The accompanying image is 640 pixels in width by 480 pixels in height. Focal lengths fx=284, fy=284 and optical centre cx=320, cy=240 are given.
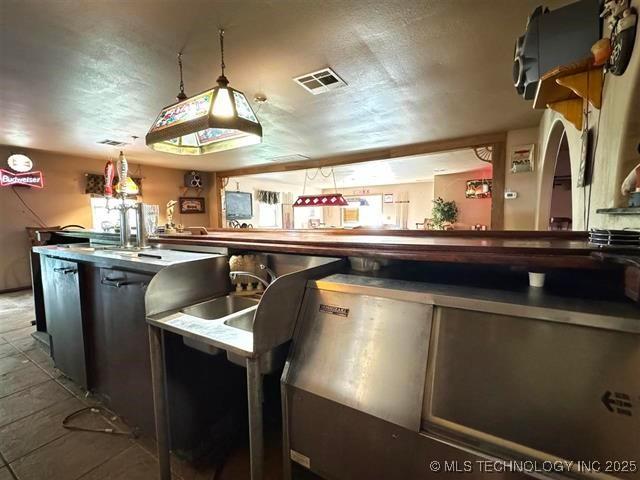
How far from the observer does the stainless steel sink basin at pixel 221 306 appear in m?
1.55

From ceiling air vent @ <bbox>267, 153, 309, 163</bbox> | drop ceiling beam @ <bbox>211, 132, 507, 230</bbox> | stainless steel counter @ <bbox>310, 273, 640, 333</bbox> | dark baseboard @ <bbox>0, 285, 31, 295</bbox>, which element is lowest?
dark baseboard @ <bbox>0, 285, 31, 295</bbox>

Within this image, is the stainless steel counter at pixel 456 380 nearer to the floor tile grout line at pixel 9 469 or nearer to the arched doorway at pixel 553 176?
the floor tile grout line at pixel 9 469

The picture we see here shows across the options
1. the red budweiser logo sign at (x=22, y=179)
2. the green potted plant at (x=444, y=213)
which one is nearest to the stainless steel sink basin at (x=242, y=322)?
the red budweiser logo sign at (x=22, y=179)

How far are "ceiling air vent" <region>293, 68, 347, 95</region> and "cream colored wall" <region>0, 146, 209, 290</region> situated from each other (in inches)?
229

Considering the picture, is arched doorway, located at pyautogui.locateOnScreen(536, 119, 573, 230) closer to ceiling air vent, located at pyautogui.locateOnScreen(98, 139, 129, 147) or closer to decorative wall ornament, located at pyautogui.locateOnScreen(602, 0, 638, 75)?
decorative wall ornament, located at pyautogui.locateOnScreen(602, 0, 638, 75)

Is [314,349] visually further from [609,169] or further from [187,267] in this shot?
[609,169]

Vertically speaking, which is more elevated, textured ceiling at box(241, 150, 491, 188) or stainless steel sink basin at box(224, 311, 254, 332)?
textured ceiling at box(241, 150, 491, 188)

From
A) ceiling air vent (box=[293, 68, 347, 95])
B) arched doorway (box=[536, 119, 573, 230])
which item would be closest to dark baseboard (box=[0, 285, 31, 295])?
ceiling air vent (box=[293, 68, 347, 95])

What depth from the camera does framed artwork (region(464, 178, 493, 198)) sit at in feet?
26.0

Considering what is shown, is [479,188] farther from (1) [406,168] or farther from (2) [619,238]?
(2) [619,238]

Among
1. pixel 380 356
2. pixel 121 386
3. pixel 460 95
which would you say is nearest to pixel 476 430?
pixel 380 356

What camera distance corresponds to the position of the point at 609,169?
4.74 feet

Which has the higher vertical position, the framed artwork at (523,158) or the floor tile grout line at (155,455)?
the framed artwork at (523,158)

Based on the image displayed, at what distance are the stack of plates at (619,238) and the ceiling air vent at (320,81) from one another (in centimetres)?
248
